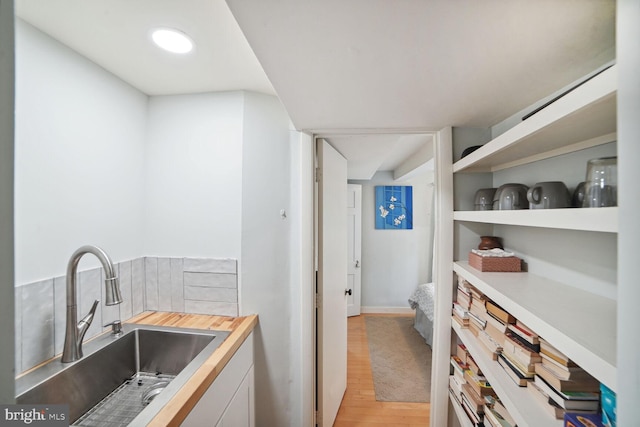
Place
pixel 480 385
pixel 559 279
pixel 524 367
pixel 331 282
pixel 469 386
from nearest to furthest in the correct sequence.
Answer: pixel 524 367 → pixel 559 279 → pixel 480 385 → pixel 469 386 → pixel 331 282

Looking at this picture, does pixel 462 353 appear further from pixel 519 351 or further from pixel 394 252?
pixel 394 252

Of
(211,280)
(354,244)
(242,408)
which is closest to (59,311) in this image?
(211,280)

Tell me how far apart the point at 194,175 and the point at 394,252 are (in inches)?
122

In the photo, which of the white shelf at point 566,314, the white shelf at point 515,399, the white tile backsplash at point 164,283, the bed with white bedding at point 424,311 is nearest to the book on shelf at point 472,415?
the white shelf at point 515,399

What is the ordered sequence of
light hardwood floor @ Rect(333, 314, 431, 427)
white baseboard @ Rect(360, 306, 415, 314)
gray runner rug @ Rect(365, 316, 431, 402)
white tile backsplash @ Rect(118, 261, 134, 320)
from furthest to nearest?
1. white baseboard @ Rect(360, 306, 415, 314)
2. gray runner rug @ Rect(365, 316, 431, 402)
3. light hardwood floor @ Rect(333, 314, 431, 427)
4. white tile backsplash @ Rect(118, 261, 134, 320)

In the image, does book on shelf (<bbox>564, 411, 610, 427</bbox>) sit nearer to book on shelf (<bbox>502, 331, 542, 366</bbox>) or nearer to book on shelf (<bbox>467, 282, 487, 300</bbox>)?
book on shelf (<bbox>502, 331, 542, 366</bbox>)

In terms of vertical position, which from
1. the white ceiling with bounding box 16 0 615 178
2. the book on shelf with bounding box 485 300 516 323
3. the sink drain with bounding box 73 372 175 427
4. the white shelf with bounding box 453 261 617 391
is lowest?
the sink drain with bounding box 73 372 175 427

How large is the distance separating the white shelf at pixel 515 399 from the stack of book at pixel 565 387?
0.03 m

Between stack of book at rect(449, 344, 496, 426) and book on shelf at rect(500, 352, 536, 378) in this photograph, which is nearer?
book on shelf at rect(500, 352, 536, 378)

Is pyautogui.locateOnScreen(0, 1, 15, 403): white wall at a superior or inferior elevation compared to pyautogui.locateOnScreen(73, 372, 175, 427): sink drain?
superior

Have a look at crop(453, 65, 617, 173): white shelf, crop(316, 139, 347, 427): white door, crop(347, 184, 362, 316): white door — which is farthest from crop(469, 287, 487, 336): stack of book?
crop(347, 184, 362, 316): white door

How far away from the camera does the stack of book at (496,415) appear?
2.63ft

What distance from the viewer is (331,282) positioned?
156 centimetres

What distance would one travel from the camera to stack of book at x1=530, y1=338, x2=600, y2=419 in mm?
561
